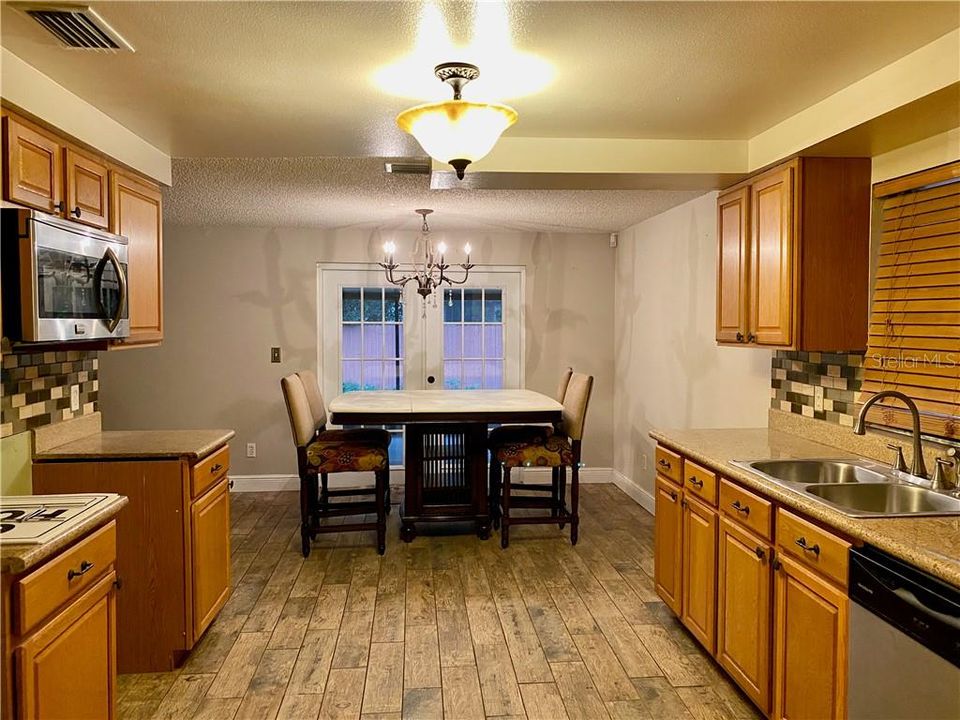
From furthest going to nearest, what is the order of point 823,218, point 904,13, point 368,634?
point 368,634, point 823,218, point 904,13

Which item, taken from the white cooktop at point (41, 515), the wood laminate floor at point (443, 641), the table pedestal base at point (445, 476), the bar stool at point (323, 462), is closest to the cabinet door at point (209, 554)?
the wood laminate floor at point (443, 641)

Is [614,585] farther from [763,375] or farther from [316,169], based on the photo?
[316,169]

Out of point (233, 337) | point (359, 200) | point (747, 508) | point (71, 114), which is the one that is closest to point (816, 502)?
point (747, 508)

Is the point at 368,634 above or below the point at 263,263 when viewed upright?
below

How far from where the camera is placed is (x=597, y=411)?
235 inches

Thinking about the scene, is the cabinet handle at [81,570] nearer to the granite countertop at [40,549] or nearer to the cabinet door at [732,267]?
the granite countertop at [40,549]

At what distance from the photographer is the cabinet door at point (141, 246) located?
9.46ft

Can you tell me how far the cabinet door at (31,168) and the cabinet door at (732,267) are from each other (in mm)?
2749

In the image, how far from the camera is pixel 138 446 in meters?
2.83

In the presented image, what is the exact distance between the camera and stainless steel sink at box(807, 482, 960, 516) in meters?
2.15

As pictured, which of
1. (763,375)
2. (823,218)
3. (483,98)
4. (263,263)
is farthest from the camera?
(263,263)

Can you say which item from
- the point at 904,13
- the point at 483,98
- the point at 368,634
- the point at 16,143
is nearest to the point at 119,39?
the point at 16,143

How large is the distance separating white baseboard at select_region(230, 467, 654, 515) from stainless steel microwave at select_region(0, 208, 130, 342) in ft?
10.9

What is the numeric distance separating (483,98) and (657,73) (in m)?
0.61
